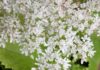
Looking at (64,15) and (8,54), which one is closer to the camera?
(64,15)

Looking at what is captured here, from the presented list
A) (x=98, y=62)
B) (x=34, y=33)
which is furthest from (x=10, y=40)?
(x=98, y=62)

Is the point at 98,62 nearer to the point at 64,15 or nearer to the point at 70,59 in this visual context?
the point at 70,59

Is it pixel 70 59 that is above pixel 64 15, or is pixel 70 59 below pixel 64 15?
below

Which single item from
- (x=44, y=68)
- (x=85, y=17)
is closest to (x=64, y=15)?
(x=85, y=17)

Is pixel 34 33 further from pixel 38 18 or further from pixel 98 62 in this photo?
pixel 98 62

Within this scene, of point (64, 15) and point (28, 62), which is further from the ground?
point (64, 15)

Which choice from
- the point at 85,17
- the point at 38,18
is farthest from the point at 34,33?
the point at 85,17
